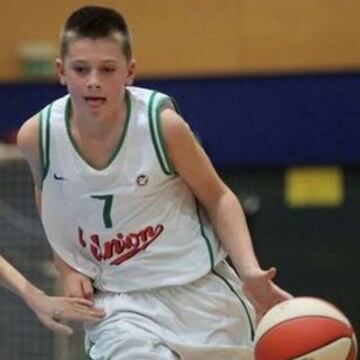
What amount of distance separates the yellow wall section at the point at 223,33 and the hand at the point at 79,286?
2279 mm

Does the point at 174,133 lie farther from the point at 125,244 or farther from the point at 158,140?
the point at 125,244

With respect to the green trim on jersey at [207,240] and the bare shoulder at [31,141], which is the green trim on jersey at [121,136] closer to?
the bare shoulder at [31,141]

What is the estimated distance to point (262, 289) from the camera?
3.30 metres

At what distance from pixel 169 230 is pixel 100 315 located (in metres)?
0.26

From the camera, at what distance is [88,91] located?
328 cm

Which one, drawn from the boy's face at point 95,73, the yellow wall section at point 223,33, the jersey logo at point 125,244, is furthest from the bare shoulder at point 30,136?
the yellow wall section at point 223,33

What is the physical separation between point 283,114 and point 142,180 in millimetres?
2243

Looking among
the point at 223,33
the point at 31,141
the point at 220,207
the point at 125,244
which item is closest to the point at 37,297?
the point at 125,244

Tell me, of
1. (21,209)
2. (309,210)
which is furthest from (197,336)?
(309,210)

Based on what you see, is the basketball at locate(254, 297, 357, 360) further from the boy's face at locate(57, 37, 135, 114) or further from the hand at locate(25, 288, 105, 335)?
the boy's face at locate(57, 37, 135, 114)

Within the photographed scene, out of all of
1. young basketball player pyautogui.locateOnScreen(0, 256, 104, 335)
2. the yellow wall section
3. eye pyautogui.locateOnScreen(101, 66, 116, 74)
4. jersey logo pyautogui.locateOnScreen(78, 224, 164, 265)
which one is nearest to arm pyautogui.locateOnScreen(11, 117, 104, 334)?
young basketball player pyautogui.locateOnScreen(0, 256, 104, 335)

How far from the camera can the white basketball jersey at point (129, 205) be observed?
3357mm

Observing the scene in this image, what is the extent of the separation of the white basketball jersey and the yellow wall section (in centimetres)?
221

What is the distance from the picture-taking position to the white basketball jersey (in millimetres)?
3357
